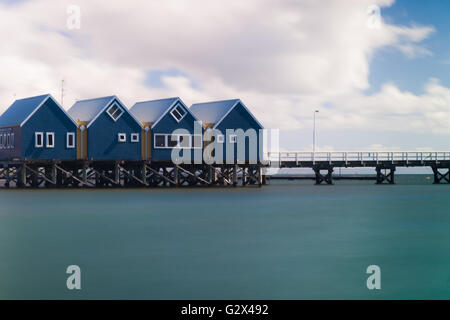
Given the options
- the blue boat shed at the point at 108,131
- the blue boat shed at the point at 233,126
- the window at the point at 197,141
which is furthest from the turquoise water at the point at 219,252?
the blue boat shed at the point at 233,126

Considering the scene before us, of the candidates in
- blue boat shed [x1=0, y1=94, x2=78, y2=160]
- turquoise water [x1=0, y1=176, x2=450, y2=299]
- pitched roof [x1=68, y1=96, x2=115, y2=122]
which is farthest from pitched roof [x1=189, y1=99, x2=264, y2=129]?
turquoise water [x1=0, y1=176, x2=450, y2=299]

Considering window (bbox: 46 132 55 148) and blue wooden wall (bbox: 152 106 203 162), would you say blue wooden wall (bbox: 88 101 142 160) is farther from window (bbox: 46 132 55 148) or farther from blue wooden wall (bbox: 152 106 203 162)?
window (bbox: 46 132 55 148)

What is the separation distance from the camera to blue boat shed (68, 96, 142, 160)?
191ft

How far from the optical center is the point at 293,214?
1505 inches

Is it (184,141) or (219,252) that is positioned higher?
(184,141)

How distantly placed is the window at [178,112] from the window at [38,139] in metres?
12.0

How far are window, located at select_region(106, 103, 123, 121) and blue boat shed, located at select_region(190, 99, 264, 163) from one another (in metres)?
9.12

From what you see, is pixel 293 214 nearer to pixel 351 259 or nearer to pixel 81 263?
pixel 351 259

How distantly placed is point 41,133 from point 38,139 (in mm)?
526

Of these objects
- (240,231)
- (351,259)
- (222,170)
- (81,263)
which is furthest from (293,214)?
(222,170)

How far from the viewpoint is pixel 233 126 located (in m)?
66.4

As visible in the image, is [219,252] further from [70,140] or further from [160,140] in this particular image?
[160,140]
